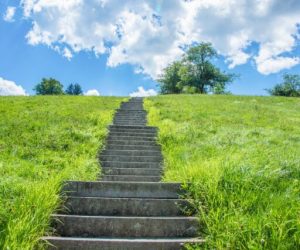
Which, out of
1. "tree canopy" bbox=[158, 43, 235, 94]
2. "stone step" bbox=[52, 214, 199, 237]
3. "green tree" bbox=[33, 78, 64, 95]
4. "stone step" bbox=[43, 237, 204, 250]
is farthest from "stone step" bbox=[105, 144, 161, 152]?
"green tree" bbox=[33, 78, 64, 95]

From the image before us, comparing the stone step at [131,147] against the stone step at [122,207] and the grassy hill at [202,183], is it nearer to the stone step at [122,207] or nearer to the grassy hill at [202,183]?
the grassy hill at [202,183]

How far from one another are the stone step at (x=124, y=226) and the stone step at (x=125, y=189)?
3.52ft

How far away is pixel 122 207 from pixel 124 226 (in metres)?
0.58

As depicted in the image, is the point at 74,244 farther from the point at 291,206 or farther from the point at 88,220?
the point at 291,206

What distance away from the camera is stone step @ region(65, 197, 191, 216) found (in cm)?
602

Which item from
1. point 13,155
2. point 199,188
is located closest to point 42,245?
point 199,188

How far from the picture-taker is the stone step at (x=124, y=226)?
546 cm

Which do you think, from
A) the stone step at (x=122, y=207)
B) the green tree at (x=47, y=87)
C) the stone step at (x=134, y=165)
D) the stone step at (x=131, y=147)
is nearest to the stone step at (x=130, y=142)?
the stone step at (x=131, y=147)

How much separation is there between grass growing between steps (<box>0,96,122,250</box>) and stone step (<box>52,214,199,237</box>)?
38cm

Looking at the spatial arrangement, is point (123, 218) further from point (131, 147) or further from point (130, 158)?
point (131, 147)

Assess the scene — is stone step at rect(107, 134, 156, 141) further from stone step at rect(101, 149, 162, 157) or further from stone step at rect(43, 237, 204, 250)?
stone step at rect(43, 237, 204, 250)

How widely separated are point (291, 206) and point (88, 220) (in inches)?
118

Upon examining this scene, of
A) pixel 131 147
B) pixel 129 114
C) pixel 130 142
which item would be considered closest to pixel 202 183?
pixel 131 147

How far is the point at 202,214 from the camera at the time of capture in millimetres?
5465
